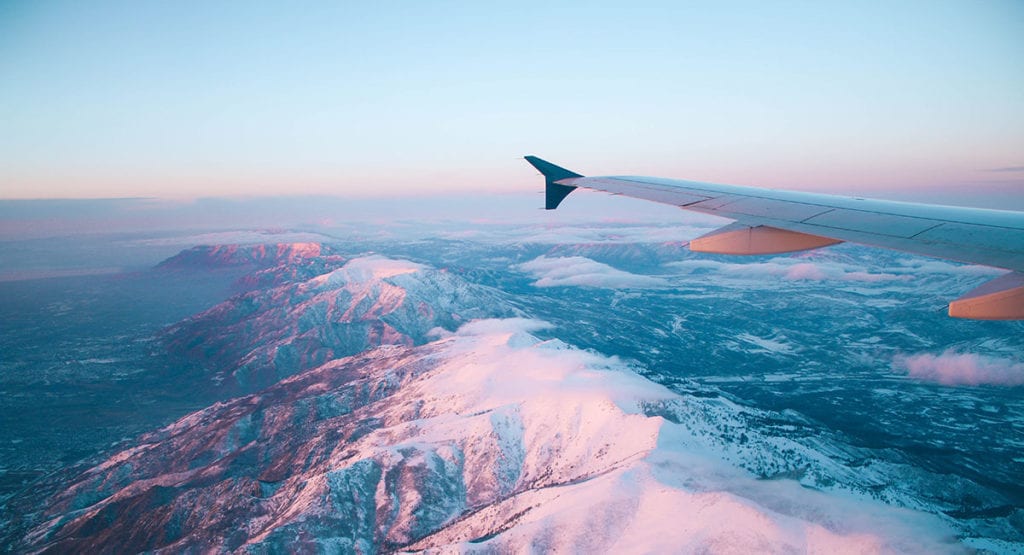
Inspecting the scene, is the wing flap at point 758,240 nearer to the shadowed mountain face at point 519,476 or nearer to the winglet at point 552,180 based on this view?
the winglet at point 552,180

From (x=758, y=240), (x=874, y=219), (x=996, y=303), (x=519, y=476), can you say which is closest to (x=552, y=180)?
(x=758, y=240)

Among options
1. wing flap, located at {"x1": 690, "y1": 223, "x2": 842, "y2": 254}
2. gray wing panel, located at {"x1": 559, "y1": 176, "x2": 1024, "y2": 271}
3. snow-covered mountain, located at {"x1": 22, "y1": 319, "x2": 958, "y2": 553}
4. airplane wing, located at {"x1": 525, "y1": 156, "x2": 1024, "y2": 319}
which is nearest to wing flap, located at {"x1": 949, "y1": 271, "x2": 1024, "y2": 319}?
airplane wing, located at {"x1": 525, "y1": 156, "x2": 1024, "y2": 319}

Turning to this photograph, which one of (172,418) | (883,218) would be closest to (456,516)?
(883,218)

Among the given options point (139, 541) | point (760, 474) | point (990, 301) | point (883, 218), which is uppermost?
point (883, 218)

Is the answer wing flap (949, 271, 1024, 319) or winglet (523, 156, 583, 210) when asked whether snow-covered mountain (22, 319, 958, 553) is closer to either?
winglet (523, 156, 583, 210)

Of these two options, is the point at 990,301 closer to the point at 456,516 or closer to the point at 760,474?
the point at 760,474

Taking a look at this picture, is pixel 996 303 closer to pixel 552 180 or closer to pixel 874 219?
pixel 874 219
